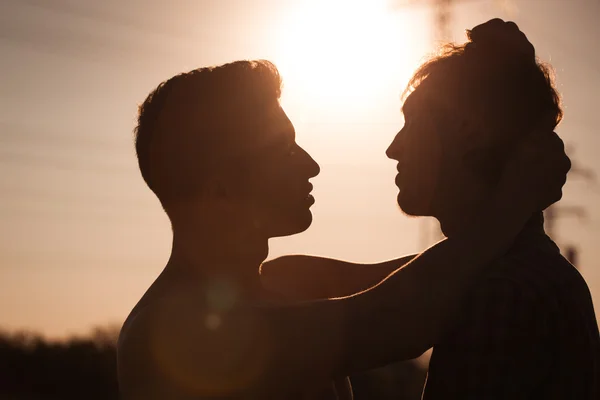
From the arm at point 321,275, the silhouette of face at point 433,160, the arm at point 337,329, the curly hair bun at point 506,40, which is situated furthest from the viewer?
the arm at point 321,275

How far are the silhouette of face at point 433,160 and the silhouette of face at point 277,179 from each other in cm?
51

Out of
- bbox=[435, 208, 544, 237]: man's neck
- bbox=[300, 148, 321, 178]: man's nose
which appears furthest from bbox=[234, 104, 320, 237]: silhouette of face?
bbox=[435, 208, 544, 237]: man's neck

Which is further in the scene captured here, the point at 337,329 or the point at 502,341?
the point at 502,341

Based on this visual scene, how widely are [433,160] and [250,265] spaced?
1.12m

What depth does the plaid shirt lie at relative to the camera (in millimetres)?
4449

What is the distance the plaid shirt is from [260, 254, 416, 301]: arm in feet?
5.22

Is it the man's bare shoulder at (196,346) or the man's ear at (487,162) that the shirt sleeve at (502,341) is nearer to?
the man's ear at (487,162)

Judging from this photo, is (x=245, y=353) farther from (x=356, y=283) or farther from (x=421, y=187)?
→ (x=356, y=283)

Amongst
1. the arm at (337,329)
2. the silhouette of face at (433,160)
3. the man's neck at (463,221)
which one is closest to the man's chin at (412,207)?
the silhouette of face at (433,160)

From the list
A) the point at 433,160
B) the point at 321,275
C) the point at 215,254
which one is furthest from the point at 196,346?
the point at 321,275

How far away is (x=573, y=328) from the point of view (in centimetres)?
456

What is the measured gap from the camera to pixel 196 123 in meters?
5.35

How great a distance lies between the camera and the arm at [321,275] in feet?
20.3

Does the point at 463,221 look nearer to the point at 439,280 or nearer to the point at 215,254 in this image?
the point at 439,280
